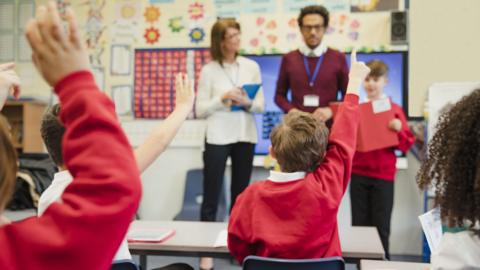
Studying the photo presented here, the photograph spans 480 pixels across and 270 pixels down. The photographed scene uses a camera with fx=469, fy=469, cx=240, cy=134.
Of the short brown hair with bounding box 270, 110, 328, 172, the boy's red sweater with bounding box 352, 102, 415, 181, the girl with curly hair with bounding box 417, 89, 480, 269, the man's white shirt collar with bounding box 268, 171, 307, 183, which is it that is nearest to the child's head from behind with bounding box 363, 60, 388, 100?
the boy's red sweater with bounding box 352, 102, 415, 181

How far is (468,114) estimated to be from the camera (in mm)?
1092

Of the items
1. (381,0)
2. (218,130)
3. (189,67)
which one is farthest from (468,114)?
(189,67)

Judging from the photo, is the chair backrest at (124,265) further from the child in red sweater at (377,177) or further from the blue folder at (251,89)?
the child in red sweater at (377,177)

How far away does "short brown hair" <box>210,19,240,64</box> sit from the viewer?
10.9ft

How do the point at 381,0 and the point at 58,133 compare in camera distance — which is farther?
the point at 381,0

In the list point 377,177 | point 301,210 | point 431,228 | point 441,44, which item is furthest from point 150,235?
point 441,44

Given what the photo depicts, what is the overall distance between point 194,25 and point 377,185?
2316 millimetres

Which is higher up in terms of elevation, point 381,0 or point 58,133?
point 381,0

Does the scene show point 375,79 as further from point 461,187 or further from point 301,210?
point 461,187

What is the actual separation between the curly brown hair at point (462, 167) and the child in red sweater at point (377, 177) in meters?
2.02

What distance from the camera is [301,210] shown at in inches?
63.9

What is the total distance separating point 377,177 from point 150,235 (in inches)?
67.5

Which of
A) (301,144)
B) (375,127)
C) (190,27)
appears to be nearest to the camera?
(301,144)

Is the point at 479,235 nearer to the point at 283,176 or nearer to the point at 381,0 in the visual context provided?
the point at 283,176
